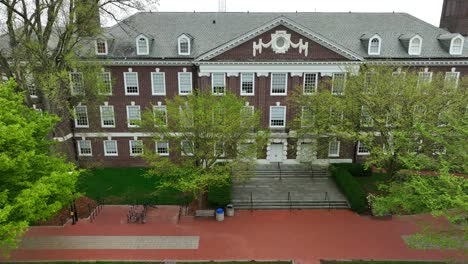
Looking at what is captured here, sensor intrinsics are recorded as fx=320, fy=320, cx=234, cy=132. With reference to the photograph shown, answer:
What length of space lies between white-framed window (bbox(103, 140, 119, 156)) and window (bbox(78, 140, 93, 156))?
1579 mm

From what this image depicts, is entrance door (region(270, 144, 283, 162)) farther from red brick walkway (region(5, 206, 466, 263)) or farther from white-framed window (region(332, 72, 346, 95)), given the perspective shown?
red brick walkway (region(5, 206, 466, 263))

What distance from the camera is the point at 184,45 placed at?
29.2m

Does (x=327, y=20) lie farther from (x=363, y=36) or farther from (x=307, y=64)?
(x=307, y=64)

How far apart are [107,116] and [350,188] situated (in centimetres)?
2272

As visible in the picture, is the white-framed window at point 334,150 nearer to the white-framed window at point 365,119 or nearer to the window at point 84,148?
the white-framed window at point 365,119

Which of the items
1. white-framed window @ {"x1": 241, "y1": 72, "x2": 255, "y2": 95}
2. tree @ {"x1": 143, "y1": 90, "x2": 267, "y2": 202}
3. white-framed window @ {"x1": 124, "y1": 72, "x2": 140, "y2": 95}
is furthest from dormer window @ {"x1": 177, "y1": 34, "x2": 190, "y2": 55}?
tree @ {"x1": 143, "y1": 90, "x2": 267, "y2": 202}

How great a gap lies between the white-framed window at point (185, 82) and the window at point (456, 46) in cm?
2407

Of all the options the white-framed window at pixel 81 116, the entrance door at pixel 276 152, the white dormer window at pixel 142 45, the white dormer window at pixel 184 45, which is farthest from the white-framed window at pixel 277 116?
the white-framed window at pixel 81 116

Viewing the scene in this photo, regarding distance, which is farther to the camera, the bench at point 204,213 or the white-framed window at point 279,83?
the white-framed window at point 279,83

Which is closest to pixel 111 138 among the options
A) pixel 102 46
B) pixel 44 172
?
pixel 102 46

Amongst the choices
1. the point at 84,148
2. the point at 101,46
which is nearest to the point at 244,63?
the point at 101,46

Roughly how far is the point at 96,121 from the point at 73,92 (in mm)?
3358

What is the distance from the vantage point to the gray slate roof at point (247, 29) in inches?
1177

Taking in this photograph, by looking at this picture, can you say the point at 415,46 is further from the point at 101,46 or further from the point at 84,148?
the point at 84,148
